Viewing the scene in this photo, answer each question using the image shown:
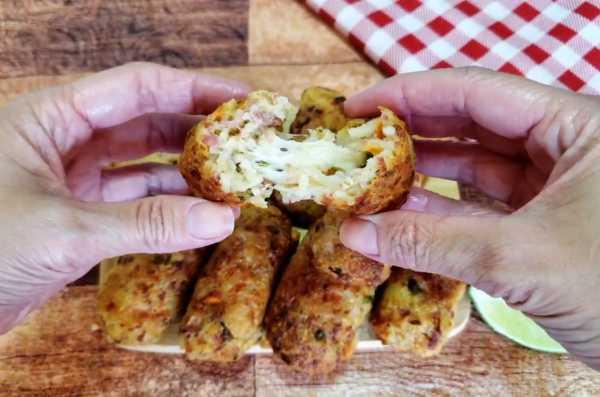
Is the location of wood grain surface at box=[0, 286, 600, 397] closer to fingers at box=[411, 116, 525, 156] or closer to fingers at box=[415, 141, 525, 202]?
fingers at box=[415, 141, 525, 202]

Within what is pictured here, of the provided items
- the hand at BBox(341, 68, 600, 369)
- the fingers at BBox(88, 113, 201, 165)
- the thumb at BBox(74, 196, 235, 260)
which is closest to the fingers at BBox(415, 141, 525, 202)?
the hand at BBox(341, 68, 600, 369)

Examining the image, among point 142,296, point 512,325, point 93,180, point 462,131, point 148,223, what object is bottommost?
point 512,325

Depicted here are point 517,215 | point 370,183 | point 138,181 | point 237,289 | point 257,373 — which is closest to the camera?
point 517,215

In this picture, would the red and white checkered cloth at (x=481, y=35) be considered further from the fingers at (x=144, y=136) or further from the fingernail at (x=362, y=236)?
the fingernail at (x=362, y=236)

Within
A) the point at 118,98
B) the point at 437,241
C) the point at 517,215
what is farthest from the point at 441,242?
the point at 118,98

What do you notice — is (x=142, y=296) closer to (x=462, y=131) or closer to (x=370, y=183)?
(x=370, y=183)

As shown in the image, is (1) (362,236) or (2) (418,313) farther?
(2) (418,313)

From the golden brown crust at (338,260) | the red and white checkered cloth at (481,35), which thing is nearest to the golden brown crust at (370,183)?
the golden brown crust at (338,260)

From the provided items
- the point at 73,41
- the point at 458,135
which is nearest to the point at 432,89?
the point at 458,135
